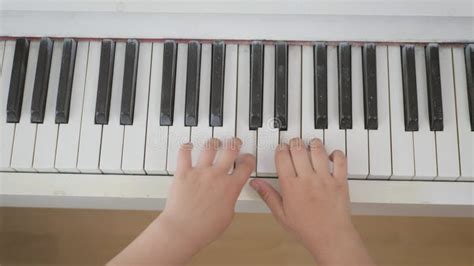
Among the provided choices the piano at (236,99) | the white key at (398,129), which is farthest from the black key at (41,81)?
the white key at (398,129)

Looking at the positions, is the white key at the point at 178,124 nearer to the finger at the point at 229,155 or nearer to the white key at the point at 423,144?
the finger at the point at 229,155

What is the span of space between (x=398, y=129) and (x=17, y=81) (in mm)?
892

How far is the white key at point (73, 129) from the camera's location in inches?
40.1

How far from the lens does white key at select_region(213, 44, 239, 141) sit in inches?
40.2

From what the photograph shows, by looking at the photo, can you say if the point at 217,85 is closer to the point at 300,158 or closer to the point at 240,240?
the point at 300,158

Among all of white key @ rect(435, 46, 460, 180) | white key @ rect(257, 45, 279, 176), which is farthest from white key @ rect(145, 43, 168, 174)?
white key @ rect(435, 46, 460, 180)

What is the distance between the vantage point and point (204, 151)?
39.6 inches

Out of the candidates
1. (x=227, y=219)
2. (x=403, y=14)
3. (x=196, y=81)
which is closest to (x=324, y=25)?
(x=403, y=14)

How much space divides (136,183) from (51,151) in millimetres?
210

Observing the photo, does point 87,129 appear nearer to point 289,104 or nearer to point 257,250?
point 289,104

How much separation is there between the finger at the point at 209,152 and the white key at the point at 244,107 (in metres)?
0.06

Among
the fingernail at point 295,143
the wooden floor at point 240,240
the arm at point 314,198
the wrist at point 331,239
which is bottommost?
the wooden floor at point 240,240

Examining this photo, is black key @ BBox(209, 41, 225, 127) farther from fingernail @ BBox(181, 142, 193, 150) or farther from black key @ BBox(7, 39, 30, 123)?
black key @ BBox(7, 39, 30, 123)

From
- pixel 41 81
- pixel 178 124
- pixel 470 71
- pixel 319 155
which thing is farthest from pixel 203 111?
pixel 470 71
